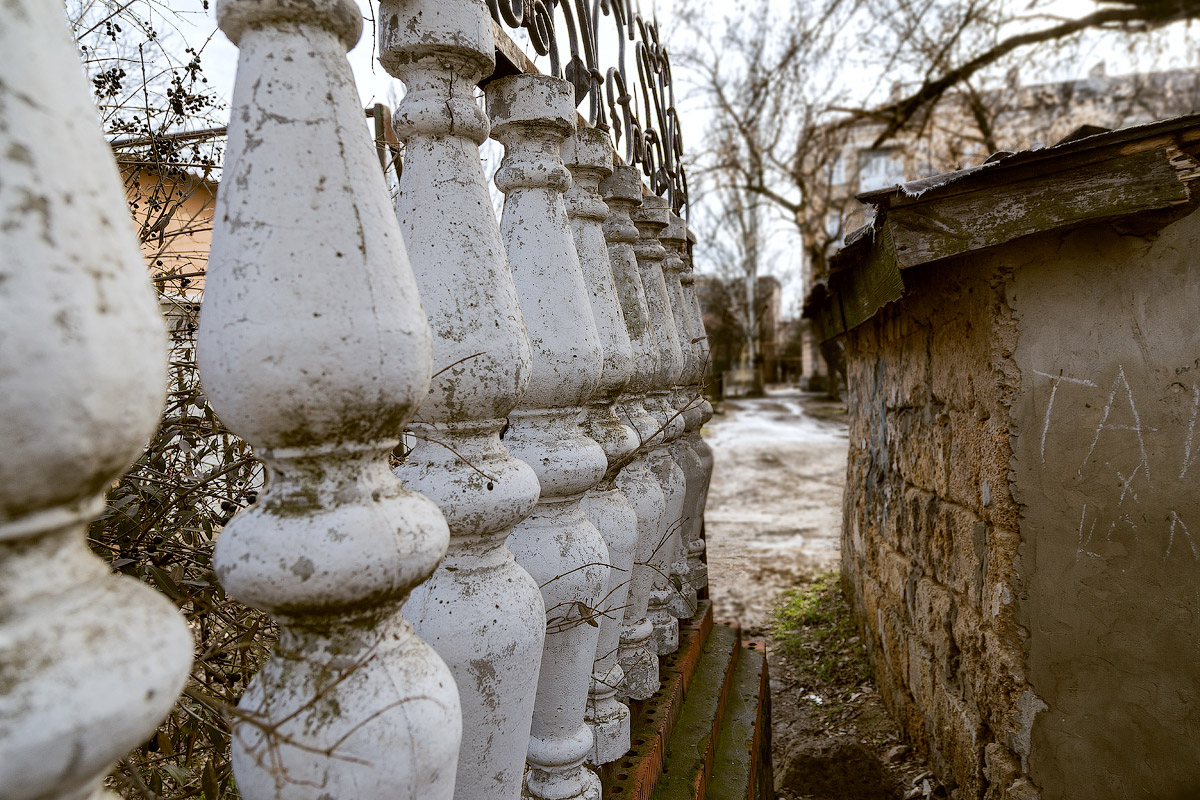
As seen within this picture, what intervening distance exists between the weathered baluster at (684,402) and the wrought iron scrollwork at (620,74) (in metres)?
0.28

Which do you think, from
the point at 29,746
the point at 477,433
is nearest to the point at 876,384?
the point at 477,433

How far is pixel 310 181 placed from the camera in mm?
600

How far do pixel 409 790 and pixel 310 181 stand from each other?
54cm

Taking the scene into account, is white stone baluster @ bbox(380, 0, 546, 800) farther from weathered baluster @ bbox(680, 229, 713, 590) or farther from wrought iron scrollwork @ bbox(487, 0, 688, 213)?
weathered baluster @ bbox(680, 229, 713, 590)

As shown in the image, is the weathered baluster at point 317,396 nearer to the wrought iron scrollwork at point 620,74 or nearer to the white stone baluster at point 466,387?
the white stone baluster at point 466,387

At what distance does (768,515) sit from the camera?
7.80 m

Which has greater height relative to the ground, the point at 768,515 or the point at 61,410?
the point at 61,410

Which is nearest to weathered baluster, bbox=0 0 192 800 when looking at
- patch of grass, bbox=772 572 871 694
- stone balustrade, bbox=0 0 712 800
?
stone balustrade, bbox=0 0 712 800

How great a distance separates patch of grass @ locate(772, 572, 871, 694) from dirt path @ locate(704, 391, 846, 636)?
160mm

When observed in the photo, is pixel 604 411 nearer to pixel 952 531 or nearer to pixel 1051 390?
pixel 1051 390

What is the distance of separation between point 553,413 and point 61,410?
0.79 m

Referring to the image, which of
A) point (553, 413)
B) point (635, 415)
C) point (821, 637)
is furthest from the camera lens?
point (821, 637)

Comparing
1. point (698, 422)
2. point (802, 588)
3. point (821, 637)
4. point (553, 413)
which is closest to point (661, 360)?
point (698, 422)

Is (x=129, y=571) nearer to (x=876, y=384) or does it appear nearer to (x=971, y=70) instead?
(x=876, y=384)
